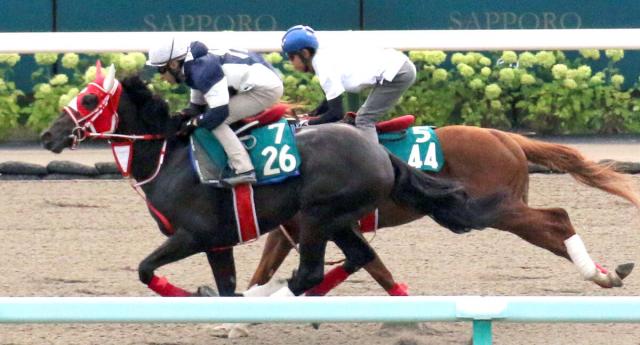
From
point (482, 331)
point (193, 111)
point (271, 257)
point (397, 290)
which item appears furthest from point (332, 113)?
point (482, 331)

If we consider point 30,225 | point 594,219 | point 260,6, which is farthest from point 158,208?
point 260,6

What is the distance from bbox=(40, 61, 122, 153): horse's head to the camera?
634cm

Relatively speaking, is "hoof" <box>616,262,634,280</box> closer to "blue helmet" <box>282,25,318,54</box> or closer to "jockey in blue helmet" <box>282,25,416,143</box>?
"jockey in blue helmet" <box>282,25,416,143</box>

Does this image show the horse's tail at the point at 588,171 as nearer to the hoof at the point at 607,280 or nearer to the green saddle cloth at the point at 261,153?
the hoof at the point at 607,280

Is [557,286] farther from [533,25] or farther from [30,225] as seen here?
[533,25]

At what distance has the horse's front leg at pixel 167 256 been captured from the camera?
6.18 meters

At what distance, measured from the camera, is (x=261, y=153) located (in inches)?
246

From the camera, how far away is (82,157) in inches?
418

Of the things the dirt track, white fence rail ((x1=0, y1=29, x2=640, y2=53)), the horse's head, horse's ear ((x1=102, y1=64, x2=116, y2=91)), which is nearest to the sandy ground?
the dirt track

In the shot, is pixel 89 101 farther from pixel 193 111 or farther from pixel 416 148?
pixel 416 148

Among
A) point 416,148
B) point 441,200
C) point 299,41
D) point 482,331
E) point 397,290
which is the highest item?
point 299,41

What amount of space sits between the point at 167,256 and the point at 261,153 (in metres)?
0.58

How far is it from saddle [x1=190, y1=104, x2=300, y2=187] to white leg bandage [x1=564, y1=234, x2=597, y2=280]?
4.68ft

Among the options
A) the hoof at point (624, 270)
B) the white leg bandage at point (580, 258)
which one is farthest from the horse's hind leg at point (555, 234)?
the hoof at point (624, 270)
